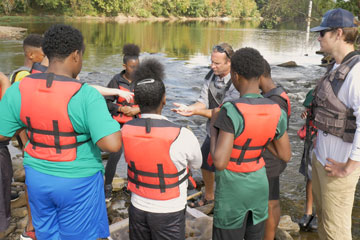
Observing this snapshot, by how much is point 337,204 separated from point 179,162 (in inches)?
64.3

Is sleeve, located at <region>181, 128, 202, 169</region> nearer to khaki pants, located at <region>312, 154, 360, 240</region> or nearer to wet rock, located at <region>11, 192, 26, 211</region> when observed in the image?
khaki pants, located at <region>312, 154, 360, 240</region>

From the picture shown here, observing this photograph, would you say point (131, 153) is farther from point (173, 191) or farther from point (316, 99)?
point (316, 99)

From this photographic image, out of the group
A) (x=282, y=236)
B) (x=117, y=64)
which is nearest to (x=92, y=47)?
(x=117, y=64)

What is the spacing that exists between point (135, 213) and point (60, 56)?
1.51 metres

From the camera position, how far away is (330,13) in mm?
3143

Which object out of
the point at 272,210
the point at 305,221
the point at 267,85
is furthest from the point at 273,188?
the point at 305,221

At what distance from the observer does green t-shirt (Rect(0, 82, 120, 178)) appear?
255cm

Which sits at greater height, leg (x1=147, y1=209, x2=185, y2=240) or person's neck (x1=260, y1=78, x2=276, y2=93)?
person's neck (x1=260, y1=78, x2=276, y2=93)

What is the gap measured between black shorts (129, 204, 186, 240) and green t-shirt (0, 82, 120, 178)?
1.88ft

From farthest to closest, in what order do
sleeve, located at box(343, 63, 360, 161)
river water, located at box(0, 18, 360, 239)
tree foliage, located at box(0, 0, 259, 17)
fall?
1. tree foliage, located at box(0, 0, 259, 17)
2. river water, located at box(0, 18, 360, 239)
3. sleeve, located at box(343, 63, 360, 161)

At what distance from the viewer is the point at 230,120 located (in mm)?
2715

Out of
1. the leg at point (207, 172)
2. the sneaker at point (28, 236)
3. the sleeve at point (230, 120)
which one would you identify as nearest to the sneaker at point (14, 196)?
the sneaker at point (28, 236)

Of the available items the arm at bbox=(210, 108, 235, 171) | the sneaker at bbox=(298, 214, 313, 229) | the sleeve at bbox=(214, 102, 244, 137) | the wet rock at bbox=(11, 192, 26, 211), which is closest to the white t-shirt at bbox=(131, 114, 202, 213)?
the arm at bbox=(210, 108, 235, 171)

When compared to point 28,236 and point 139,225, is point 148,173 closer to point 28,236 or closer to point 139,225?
point 139,225
